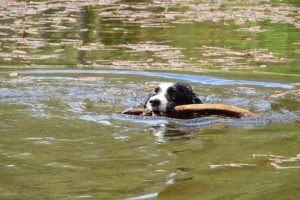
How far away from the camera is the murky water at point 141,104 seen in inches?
204

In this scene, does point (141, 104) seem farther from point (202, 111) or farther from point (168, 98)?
point (202, 111)

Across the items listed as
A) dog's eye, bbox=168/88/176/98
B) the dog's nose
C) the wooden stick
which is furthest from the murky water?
dog's eye, bbox=168/88/176/98

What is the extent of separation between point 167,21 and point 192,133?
38.8 feet

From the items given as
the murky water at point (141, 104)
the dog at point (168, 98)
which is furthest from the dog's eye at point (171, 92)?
the murky water at point (141, 104)

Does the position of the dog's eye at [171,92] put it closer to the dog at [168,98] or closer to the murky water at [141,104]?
the dog at [168,98]

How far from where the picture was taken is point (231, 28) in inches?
682

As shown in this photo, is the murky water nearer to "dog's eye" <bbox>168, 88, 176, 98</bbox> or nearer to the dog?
the dog

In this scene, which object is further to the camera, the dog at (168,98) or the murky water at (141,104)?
the dog at (168,98)

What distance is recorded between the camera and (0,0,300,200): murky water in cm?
517

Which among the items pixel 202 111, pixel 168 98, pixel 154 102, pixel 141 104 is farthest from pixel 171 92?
pixel 202 111

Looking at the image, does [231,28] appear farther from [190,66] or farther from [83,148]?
[83,148]

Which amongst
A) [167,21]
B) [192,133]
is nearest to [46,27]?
[167,21]

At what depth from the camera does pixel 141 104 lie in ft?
30.8

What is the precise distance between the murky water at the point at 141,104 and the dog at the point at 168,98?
0.37 meters
